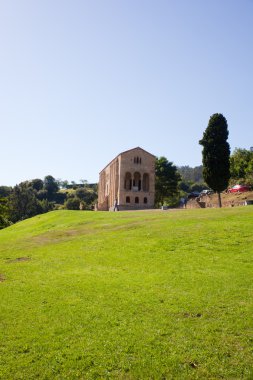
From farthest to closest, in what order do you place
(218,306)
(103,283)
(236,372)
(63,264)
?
(63,264) < (103,283) < (218,306) < (236,372)

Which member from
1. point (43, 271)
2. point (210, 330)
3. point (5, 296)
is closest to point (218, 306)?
point (210, 330)

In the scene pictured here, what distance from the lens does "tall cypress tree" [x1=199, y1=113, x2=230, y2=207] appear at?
4753cm

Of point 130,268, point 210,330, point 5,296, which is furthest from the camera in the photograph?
point 130,268

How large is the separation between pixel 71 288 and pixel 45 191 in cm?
Result: 16232

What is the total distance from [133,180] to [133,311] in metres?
65.7

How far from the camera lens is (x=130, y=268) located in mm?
16516

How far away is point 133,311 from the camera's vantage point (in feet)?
36.3

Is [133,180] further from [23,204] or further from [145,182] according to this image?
[23,204]

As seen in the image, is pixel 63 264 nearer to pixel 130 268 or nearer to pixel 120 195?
pixel 130 268

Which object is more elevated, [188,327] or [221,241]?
[221,241]

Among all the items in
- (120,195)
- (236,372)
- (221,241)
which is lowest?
(236,372)

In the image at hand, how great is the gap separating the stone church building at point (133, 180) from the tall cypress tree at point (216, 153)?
2775 cm

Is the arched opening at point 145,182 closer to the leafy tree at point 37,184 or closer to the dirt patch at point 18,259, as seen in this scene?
the dirt patch at point 18,259

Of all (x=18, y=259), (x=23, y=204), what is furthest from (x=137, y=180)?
(x=23, y=204)
